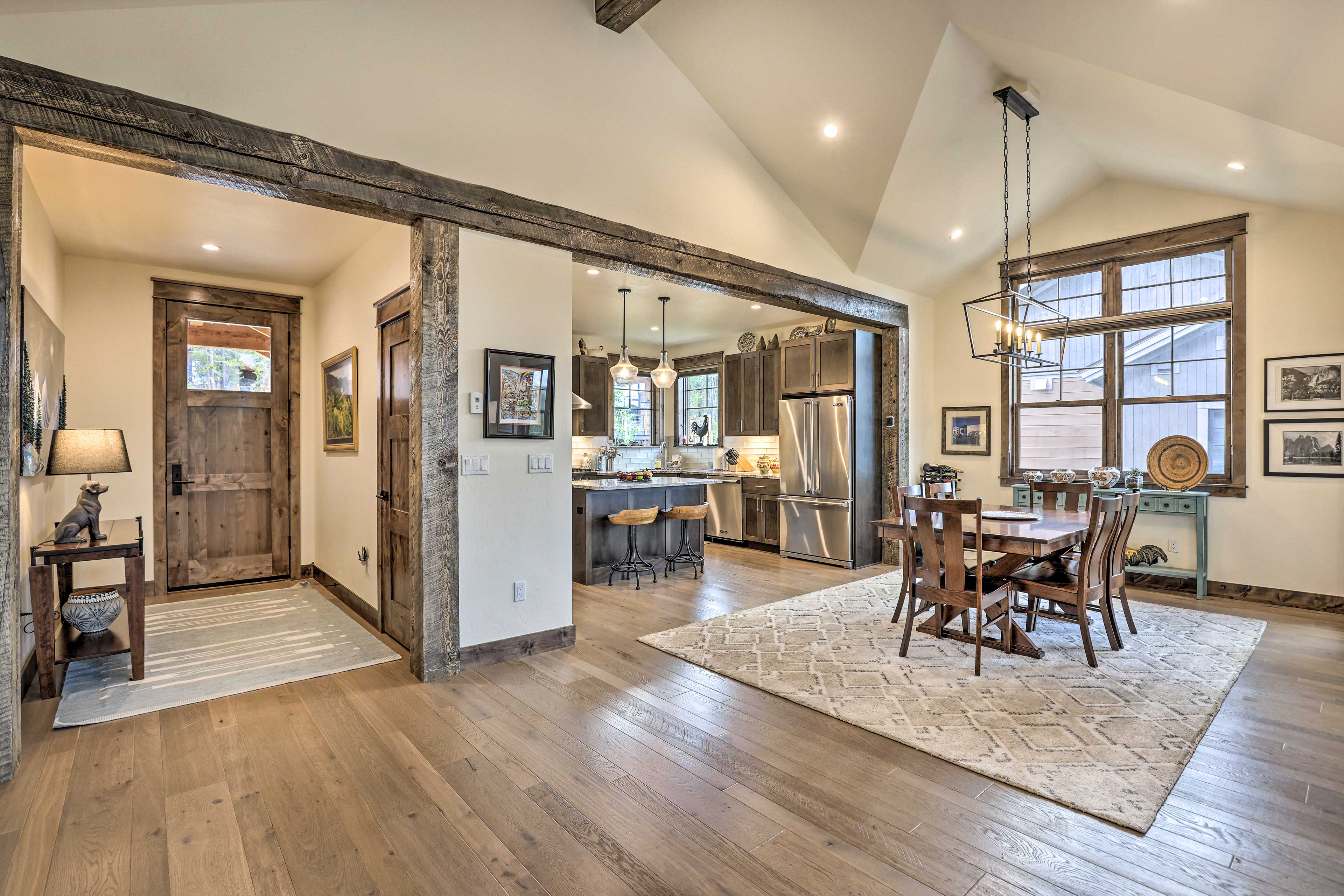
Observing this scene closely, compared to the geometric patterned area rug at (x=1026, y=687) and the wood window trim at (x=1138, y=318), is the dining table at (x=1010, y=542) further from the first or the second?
the wood window trim at (x=1138, y=318)

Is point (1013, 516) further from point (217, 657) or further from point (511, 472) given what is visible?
point (217, 657)

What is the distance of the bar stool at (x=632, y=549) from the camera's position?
577cm

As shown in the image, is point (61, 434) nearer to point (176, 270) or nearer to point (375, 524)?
point (375, 524)

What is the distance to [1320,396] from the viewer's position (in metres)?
5.03

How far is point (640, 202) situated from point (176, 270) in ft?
13.8

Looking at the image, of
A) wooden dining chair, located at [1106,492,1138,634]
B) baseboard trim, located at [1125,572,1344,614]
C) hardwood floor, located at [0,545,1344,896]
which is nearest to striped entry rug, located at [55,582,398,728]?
hardwood floor, located at [0,545,1344,896]

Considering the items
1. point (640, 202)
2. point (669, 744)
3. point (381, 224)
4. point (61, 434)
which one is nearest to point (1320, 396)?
point (640, 202)

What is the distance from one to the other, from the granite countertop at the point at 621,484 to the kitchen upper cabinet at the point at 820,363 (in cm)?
157

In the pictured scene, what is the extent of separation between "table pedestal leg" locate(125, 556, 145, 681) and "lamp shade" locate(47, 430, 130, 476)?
25.9 inches

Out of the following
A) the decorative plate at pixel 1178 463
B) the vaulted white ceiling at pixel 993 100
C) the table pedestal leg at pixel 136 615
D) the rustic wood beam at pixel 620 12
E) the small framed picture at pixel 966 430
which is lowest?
the table pedestal leg at pixel 136 615

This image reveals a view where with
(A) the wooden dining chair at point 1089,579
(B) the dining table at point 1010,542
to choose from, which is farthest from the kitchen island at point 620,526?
(A) the wooden dining chair at point 1089,579

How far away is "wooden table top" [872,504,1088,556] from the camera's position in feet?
11.9

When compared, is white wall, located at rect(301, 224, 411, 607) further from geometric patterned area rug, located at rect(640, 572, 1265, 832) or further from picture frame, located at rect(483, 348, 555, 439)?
geometric patterned area rug, located at rect(640, 572, 1265, 832)

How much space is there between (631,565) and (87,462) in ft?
13.1
